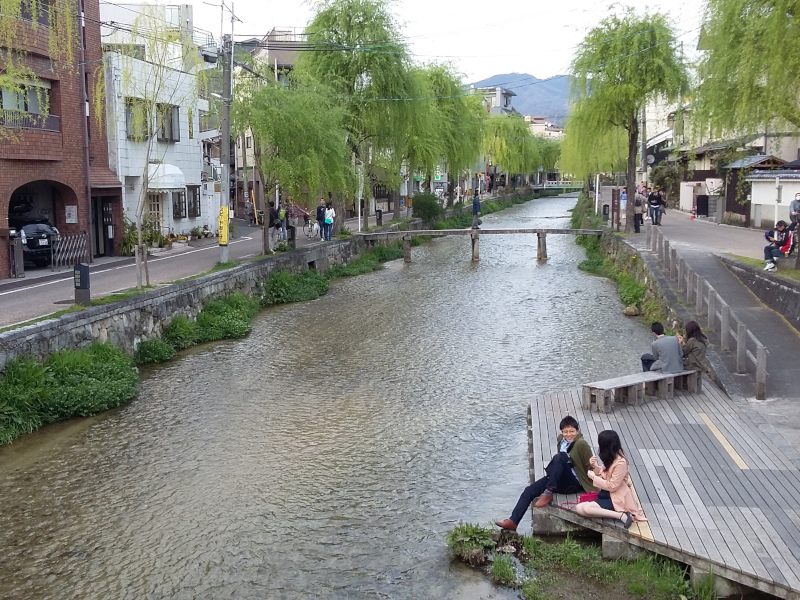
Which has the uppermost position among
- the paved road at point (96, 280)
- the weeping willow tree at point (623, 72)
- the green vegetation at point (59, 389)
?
the weeping willow tree at point (623, 72)

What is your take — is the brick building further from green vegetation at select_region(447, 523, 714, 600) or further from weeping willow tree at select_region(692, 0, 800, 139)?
green vegetation at select_region(447, 523, 714, 600)

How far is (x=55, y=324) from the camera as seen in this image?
14.2 meters

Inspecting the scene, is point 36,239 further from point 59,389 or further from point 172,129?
point 59,389

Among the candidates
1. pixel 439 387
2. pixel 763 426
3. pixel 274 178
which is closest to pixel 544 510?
pixel 763 426

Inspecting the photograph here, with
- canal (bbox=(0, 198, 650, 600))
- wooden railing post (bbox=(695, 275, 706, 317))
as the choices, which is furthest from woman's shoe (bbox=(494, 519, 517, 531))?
wooden railing post (bbox=(695, 275, 706, 317))

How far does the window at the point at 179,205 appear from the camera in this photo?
112 feet

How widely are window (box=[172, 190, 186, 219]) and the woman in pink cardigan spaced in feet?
95.2

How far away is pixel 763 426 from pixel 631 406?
1.91m

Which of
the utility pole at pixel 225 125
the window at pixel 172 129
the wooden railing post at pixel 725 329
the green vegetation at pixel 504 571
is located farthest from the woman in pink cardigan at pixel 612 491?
the window at pixel 172 129

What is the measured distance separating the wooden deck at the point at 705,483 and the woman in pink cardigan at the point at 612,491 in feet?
0.36

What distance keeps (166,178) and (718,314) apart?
22.4 m

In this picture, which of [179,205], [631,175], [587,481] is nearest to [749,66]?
[587,481]

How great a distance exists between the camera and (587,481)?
8516mm

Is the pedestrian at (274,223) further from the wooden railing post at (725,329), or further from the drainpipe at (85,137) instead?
the wooden railing post at (725,329)
